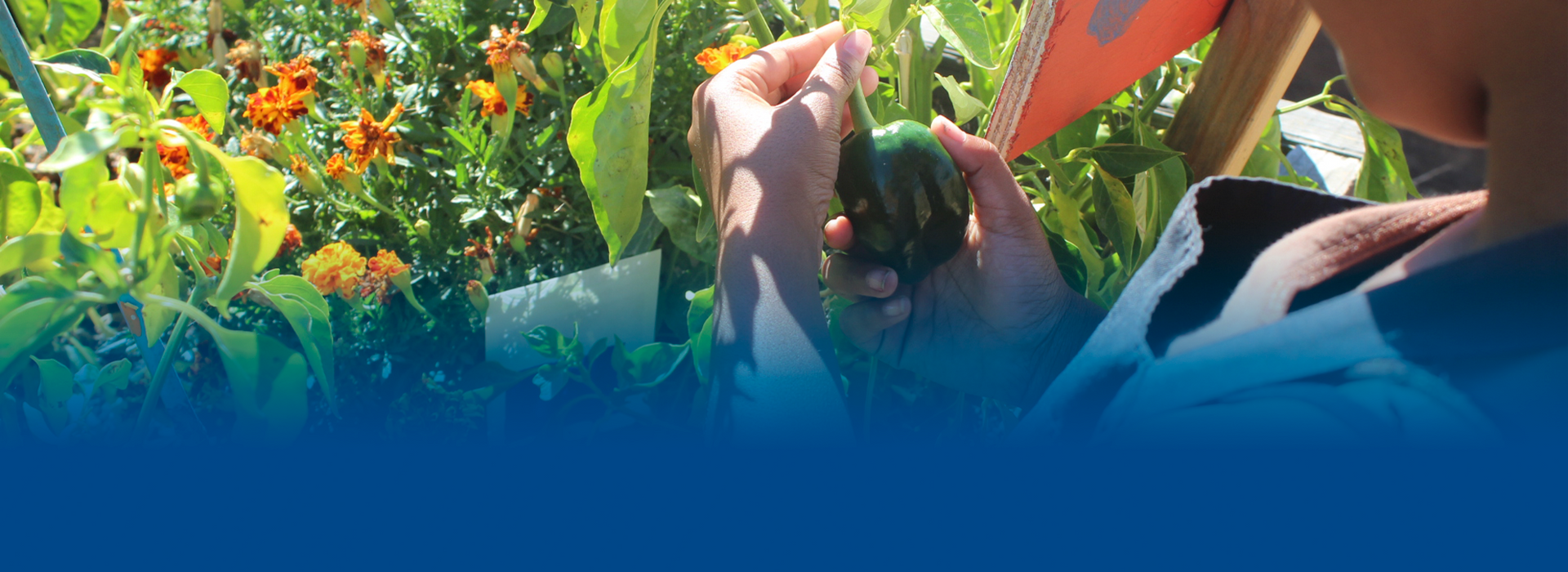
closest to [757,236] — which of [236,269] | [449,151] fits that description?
[236,269]

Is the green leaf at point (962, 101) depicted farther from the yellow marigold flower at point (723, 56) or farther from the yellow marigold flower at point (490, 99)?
the yellow marigold flower at point (490, 99)

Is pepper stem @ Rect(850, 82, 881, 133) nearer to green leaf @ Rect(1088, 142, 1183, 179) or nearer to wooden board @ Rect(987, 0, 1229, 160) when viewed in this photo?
wooden board @ Rect(987, 0, 1229, 160)

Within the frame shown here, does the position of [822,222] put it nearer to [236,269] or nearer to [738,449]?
[738,449]

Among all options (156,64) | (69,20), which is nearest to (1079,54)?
(69,20)

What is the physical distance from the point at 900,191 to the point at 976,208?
13 centimetres

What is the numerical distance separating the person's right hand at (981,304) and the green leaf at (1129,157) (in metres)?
0.09

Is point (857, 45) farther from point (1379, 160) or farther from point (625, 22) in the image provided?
point (1379, 160)

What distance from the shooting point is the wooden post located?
0.71m

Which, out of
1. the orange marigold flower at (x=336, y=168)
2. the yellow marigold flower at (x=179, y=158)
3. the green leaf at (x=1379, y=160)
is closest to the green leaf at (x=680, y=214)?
the orange marigold flower at (x=336, y=168)

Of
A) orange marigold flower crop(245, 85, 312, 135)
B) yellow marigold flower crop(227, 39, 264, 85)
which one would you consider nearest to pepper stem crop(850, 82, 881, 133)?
orange marigold flower crop(245, 85, 312, 135)

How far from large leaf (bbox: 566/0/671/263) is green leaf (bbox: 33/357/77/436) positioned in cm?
35

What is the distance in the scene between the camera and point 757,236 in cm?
65

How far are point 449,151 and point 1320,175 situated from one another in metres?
1.33

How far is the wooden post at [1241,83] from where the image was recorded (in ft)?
2.35
